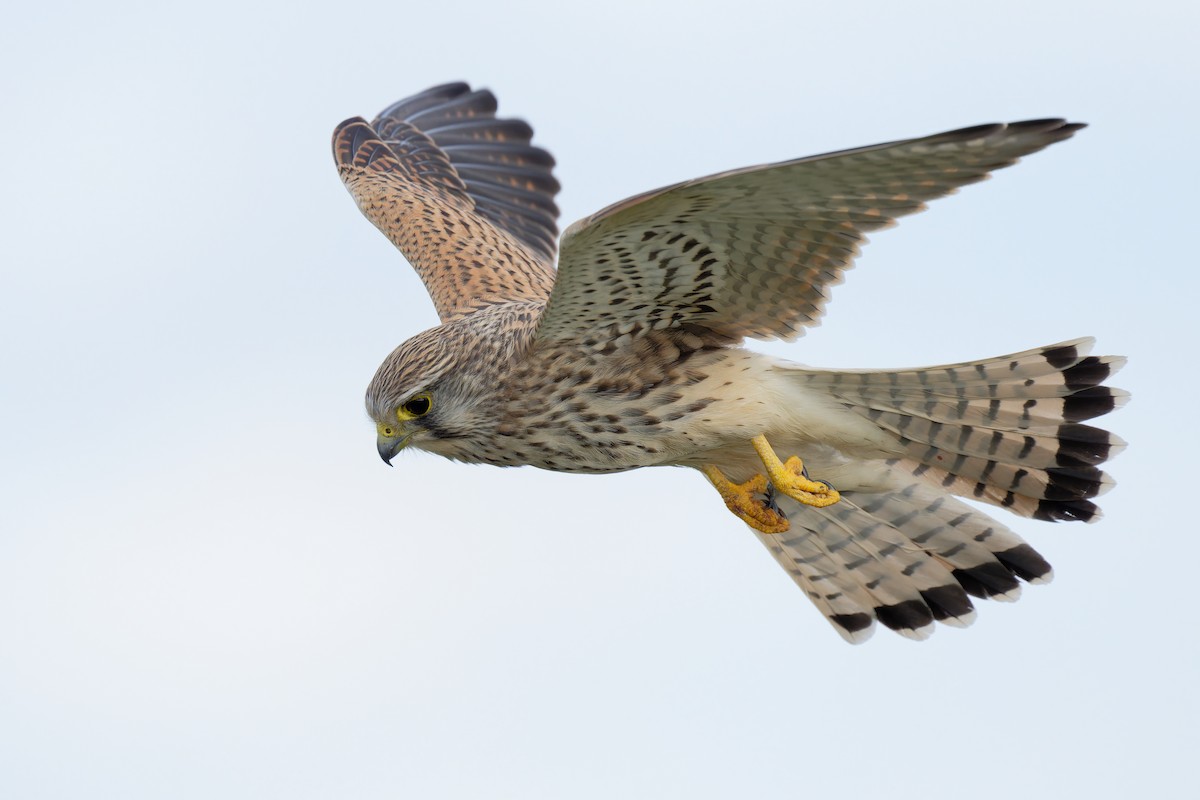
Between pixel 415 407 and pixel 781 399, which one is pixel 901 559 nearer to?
pixel 781 399

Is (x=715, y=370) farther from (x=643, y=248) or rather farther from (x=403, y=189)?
(x=403, y=189)

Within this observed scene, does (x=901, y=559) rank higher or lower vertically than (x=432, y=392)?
lower

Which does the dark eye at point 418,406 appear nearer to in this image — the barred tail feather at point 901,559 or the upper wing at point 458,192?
the upper wing at point 458,192

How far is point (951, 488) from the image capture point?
7957 mm

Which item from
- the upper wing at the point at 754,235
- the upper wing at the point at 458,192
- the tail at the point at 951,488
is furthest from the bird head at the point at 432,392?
the tail at the point at 951,488

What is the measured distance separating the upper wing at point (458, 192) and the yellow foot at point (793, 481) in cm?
184

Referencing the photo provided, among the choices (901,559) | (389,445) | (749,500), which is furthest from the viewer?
(901,559)

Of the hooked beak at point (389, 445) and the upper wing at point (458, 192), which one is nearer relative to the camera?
the hooked beak at point (389, 445)

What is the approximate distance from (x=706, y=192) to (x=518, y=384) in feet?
4.61

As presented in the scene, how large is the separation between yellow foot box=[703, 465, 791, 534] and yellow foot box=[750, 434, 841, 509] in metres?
0.36

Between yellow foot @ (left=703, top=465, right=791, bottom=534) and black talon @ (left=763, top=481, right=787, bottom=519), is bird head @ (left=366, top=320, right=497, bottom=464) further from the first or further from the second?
black talon @ (left=763, top=481, right=787, bottom=519)

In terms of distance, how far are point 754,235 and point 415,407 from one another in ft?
5.50

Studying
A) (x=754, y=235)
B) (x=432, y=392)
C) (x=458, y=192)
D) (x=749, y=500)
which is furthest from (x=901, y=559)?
(x=458, y=192)

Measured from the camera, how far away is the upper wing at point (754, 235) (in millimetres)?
6043
